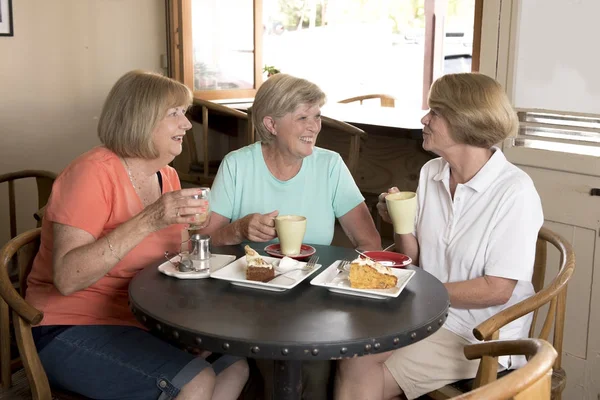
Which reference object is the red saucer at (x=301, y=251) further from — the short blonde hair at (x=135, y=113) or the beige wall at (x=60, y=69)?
the beige wall at (x=60, y=69)

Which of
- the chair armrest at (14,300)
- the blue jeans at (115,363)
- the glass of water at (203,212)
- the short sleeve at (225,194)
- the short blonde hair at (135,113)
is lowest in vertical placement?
the blue jeans at (115,363)

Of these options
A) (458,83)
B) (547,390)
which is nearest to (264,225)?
(458,83)

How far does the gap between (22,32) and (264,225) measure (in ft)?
8.47

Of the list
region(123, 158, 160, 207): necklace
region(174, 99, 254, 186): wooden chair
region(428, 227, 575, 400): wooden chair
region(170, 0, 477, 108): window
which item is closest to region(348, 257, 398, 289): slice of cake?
region(428, 227, 575, 400): wooden chair

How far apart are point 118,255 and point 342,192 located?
0.81 metres

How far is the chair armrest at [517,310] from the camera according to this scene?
5.43 feet

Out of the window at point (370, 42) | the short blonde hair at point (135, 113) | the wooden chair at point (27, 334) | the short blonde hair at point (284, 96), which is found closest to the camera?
the wooden chair at point (27, 334)

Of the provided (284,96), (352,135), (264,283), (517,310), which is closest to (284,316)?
(264,283)

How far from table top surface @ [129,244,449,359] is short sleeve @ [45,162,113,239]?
206 mm

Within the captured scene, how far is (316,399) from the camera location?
207 centimetres

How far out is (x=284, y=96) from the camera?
2.27 m

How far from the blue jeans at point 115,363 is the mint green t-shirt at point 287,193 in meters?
0.59

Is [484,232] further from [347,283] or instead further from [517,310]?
[347,283]

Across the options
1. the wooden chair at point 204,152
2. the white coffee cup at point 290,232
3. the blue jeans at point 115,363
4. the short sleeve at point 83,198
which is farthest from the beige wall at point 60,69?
the white coffee cup at point 290,232
